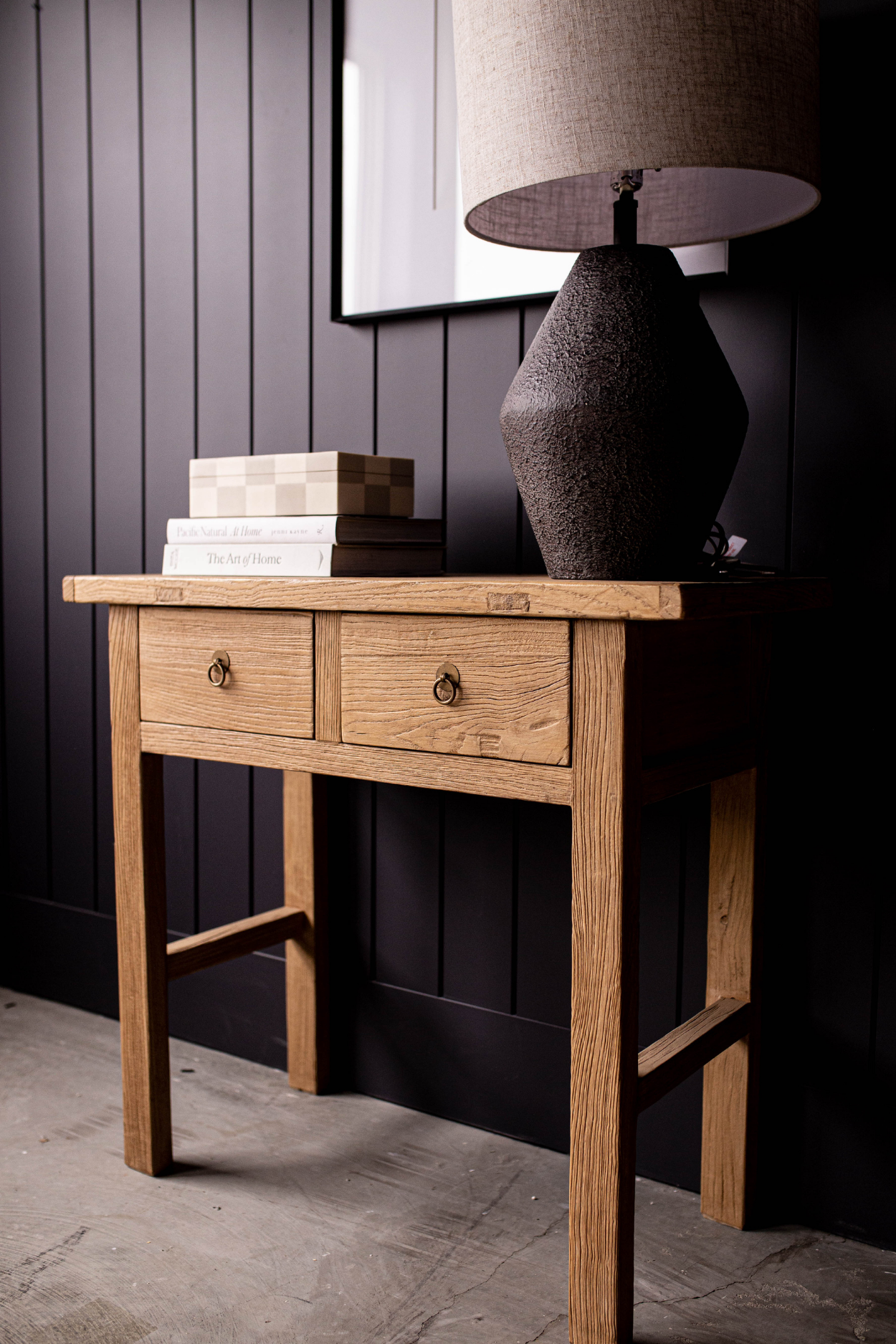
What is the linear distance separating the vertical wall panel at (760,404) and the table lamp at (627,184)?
0.17m

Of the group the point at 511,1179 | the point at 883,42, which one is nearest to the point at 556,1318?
the point at 511,1179

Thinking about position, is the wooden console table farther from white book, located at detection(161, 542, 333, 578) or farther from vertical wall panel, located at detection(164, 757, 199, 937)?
vertical wall panel, located at detection(164, 757, 199, 937)

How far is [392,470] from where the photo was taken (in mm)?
1412

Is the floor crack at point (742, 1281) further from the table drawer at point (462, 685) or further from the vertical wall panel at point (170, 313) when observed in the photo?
the vertical wall panel at point (170, 313)

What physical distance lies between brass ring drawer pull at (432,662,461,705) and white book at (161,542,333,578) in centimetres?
A: 24

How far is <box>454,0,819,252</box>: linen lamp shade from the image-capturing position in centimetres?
102

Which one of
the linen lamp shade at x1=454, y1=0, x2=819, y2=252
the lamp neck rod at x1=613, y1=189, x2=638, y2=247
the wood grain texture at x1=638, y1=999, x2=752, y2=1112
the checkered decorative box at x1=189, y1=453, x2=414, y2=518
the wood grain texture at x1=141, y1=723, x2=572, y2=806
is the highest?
the linen lamp shade at x1=454, y1=0, x2=819, y2=252

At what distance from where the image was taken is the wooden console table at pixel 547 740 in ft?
3.50

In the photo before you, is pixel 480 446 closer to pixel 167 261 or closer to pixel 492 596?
pixel 492 596

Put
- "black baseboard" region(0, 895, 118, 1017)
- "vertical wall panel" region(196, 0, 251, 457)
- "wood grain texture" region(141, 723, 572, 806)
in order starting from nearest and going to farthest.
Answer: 1. "wood grain texture" region(141, 723, 572, 806)
2. "vertical wall panel" region(196, 0, 251, 457)
3. "black baseboard" region(0, 895, 118, 1017)

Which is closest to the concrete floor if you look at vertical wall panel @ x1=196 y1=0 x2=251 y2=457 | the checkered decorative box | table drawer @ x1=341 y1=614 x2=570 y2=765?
table drawer @ x1=341 y1=614 x2=570 y2=765

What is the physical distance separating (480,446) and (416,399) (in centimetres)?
14

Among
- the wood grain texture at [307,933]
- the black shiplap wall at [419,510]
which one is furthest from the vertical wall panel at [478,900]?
the wood grain texture at [307,933]

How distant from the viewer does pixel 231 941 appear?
160 centimetres
